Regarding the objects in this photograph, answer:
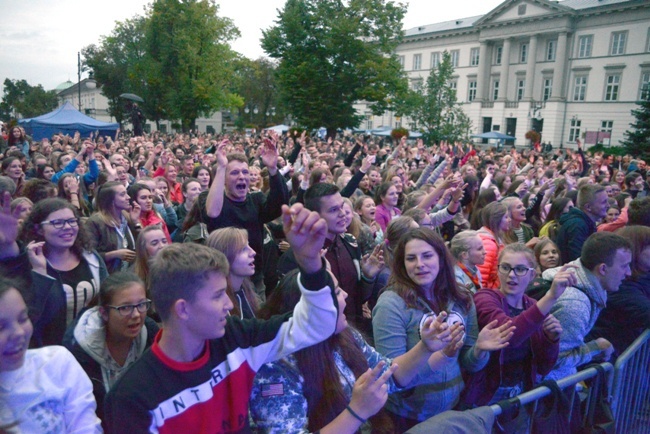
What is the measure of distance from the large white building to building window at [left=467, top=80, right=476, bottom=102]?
123 millimetres

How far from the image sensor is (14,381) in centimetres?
170

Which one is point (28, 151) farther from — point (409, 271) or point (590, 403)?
point (590, 403)

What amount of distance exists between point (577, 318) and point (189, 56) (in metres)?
41.3

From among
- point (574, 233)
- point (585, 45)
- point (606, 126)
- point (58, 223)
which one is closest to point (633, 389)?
point (574, 233)

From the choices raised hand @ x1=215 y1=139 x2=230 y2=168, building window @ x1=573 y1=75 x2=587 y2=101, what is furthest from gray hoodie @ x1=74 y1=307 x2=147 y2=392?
building window @ x1=573 y1=75 x2=587 y2=101

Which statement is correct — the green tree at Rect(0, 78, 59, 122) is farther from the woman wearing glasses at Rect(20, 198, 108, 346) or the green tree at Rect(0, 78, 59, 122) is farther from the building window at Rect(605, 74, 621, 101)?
the woman wearing glasses at Rect(20, 198, 108, 346)

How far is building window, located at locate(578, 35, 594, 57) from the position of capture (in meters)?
47.0

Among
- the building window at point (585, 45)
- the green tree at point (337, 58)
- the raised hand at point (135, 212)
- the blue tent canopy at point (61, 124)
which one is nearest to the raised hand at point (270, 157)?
the raised hand at point (135, 212)

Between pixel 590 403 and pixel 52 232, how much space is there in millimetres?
3815

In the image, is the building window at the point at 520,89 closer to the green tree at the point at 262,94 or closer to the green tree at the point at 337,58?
the green tree at the point at 337,58

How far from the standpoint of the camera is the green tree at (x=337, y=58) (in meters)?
32.8

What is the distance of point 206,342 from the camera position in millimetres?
1876

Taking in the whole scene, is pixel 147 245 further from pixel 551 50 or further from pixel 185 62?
pixel 551 50

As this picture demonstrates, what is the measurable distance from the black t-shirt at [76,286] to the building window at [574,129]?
175ft
